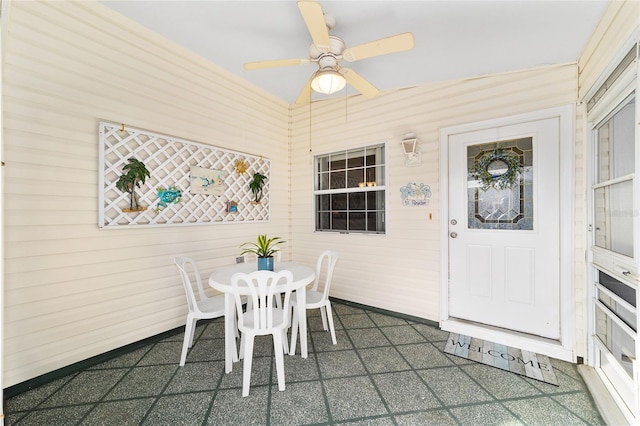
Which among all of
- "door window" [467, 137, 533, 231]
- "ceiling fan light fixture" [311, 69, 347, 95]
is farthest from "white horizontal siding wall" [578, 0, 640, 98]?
"ceiling fan light fixture" [311, 69, 347, 95]

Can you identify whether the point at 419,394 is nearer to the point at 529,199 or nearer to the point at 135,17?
the point at 529,199

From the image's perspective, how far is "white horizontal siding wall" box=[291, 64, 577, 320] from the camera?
2.59 metres

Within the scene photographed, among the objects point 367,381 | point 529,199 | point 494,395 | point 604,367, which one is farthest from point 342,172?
point 604,367

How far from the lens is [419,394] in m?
1.90

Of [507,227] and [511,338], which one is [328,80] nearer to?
[507,227]

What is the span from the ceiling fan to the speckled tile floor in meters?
2.27

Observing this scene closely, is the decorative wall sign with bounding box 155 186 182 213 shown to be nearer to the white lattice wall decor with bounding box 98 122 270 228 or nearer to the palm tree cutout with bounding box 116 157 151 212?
the white lattice wall decor with bounding box 98 122 270 228

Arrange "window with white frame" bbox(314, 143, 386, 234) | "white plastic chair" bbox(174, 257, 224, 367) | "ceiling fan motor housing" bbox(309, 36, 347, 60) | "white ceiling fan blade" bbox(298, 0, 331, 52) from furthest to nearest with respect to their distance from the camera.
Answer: "window with white frame" bbox(314, 143, 386, 234) → "white plastic chair" bbox(174, 257, 224, 367) → "ceiling fan motor housing" bbox(309, 36, 347, 60) → "white ceiling fan blade" bbox(298, 0, 331, 52)

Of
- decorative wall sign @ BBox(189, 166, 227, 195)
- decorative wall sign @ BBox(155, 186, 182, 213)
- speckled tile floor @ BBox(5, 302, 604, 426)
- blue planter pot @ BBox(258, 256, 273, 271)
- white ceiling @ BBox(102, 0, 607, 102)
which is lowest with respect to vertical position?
speckled tile floor @ BBox(5, 302, 604, 426)

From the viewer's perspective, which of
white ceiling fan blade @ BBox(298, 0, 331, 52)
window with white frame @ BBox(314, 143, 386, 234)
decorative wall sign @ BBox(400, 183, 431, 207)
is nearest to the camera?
white ceiling fan blade @ BBox(298, 0, 331, 52)

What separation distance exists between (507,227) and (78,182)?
381 centimetres

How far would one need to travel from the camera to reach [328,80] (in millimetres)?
2068

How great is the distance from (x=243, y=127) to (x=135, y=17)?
1.40 metres

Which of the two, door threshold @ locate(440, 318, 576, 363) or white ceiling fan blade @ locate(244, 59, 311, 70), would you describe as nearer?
white ceiling fan blade @ locate(244, 59, 311, 70)
